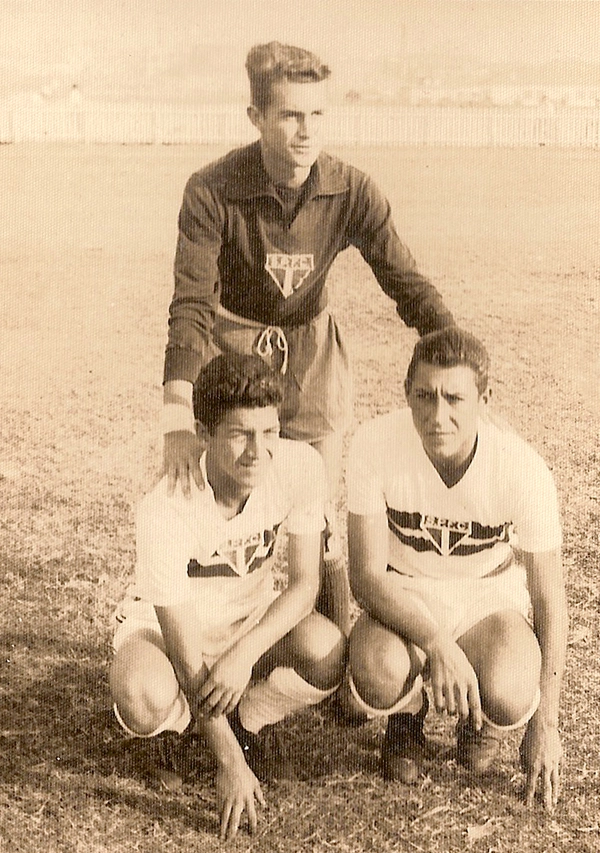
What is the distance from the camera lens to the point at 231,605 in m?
1.69

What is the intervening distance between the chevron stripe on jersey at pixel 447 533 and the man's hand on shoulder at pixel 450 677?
177 mm

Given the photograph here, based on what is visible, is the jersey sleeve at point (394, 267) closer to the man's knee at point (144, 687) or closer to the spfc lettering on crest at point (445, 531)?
the spfc lettering on crest at point (445, 531)

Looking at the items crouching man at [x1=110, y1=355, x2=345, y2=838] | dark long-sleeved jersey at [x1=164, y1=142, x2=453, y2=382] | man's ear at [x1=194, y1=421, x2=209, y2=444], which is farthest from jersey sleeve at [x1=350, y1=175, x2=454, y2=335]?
man's ear at [x1=194, y1=421, x2=209, y2=444]

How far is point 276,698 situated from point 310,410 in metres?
0.57

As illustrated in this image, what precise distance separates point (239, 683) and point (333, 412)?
1.92 ft

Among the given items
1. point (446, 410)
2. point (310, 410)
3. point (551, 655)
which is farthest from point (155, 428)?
point (551, 655)

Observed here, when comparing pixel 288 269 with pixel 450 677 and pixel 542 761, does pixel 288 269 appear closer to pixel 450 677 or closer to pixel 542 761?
pixel 450 677

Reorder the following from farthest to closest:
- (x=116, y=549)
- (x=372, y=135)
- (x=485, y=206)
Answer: (x=116, y=549) < (x=485, y=206) < (x=372, y=135)

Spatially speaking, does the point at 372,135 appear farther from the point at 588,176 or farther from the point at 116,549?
the point at 116,549

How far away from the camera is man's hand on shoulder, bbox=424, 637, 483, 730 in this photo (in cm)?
159

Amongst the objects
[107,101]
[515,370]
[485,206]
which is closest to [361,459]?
[515,370]

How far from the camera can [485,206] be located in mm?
1932

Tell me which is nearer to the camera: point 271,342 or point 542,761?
point 542,761

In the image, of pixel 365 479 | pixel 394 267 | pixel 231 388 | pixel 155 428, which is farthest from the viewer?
pixel 155 428
